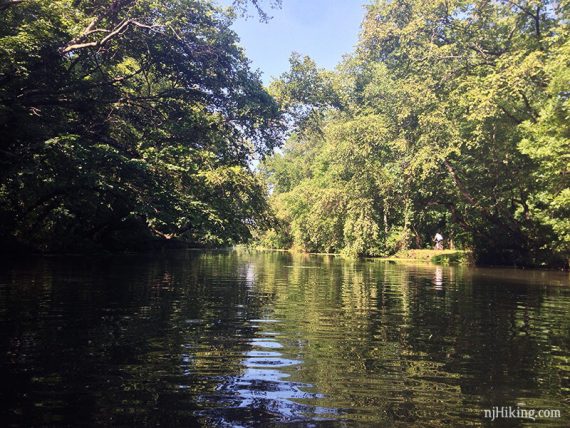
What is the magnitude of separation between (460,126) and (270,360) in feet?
92.4

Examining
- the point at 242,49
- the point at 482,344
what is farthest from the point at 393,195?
the point at 482,344

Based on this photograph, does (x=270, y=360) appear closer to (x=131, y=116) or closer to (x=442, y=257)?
(x=131, y=116)

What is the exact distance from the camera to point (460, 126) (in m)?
30.7

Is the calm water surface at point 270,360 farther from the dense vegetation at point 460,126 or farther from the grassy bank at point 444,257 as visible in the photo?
the grassy bank at point 444,257

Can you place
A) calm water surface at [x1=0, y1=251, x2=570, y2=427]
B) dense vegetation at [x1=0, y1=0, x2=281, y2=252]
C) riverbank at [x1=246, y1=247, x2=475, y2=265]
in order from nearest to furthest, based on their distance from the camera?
calm water surface at [x1=0, y1=251, x2=570, y2=427], dense vegetation at [x1=0, y1=0, x2=281, y2=252], riverbank at [x1=246, y1=247, x2=475, y2=265]

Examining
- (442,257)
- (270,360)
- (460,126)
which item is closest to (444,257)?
(442,257)

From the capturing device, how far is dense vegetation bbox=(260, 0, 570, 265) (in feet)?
84.3

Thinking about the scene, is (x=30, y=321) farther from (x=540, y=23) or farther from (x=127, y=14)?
(x=540, y=23)

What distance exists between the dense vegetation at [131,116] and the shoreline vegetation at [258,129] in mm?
92

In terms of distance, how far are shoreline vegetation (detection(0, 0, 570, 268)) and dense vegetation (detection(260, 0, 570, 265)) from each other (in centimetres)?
14

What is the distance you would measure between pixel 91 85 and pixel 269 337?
1627 cm

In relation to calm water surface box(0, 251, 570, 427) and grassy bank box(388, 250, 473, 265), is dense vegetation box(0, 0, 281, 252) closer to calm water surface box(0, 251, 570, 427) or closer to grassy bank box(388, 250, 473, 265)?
calm water surface box(0, 251, 570, 427)

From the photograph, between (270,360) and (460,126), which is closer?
(270,360)

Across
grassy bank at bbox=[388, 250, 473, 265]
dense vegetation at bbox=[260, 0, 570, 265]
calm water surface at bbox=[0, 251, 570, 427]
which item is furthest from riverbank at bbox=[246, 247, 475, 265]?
calm water surface at bbox=[0, 251, 570, 427]
